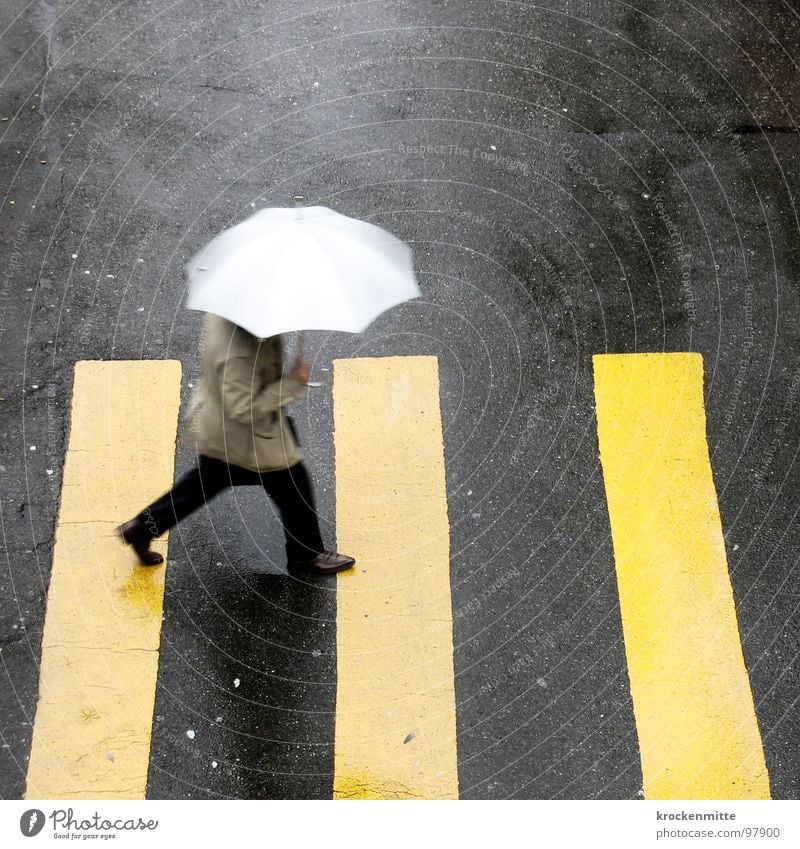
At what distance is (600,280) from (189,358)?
2249mm

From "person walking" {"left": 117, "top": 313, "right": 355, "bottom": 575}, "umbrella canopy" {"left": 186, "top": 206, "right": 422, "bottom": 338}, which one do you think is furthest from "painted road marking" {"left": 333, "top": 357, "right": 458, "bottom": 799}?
"umbrella canopy" {"left": 186, "top": 206, "right": 422, "bottom": 338}

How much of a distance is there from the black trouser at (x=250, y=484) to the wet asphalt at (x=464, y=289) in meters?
0.25

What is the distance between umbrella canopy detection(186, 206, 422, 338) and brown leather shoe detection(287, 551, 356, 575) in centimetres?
138

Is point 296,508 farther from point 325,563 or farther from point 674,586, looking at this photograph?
point 674,586

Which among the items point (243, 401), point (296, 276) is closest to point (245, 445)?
point (243, 401)

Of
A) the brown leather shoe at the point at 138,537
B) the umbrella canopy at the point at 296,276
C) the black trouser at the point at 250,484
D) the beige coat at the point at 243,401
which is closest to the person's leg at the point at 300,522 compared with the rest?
the black trouser at the point at 250,484

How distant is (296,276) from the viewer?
379 cm

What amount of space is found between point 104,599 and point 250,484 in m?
1.04

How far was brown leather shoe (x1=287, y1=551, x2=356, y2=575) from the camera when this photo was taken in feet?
15.8

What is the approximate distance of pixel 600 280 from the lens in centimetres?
554

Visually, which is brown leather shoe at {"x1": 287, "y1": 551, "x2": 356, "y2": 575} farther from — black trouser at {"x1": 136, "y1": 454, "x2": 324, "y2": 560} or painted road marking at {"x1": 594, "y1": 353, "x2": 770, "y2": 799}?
painted road marking at {"x1": 594, "y1": 353, "x2": 770, "y2": 799}

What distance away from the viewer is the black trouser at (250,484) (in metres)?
4.31
